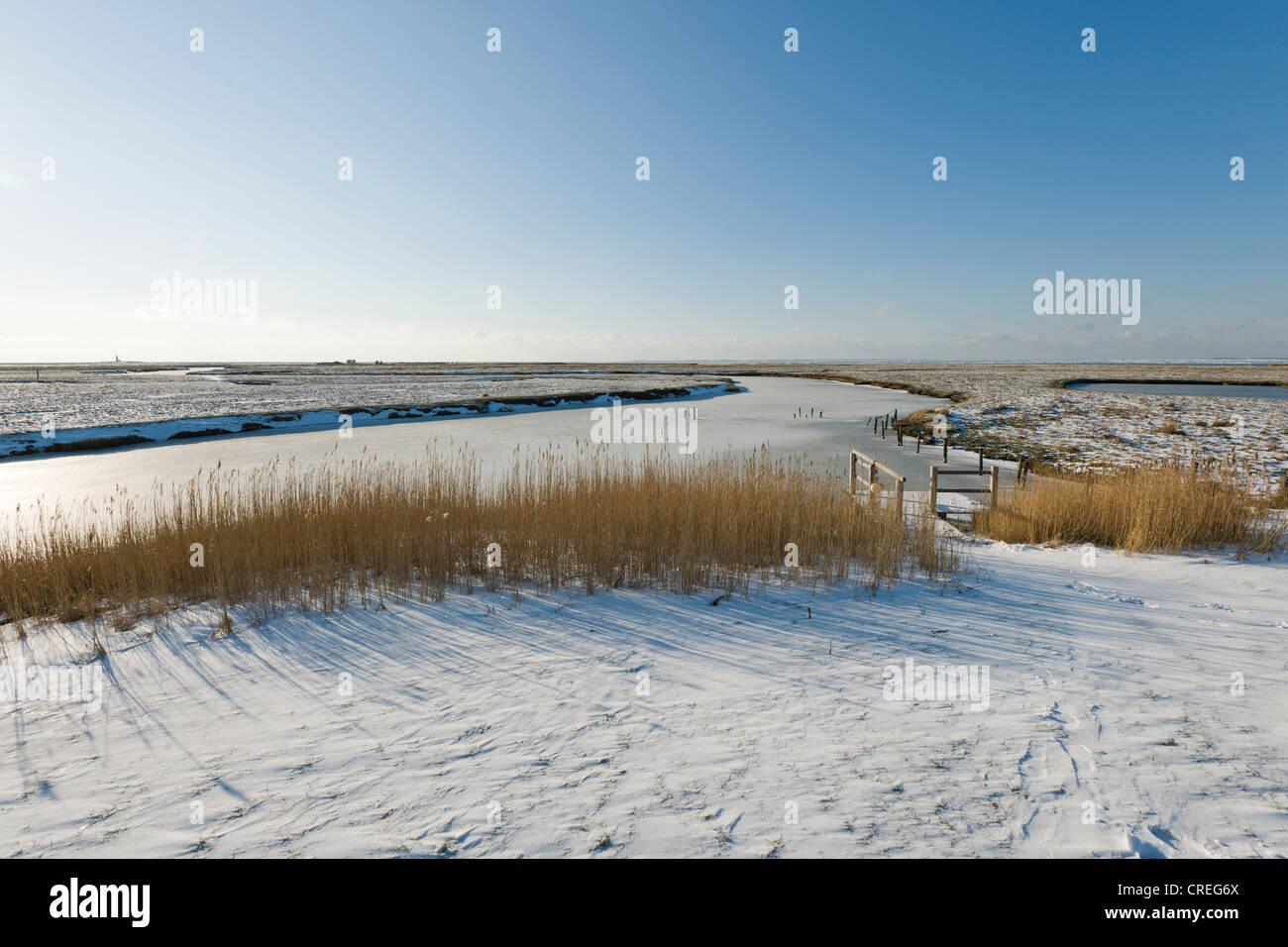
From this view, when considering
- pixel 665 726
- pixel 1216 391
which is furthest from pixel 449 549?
pixel 1216 391

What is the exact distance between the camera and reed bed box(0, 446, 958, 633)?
593 centimetres

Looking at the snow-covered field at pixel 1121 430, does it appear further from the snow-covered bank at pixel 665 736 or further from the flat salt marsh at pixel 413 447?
the snow-covered bank at pixel 665 736

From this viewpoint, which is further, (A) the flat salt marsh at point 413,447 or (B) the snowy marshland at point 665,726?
(A) the flat salt marsh at point 413,447

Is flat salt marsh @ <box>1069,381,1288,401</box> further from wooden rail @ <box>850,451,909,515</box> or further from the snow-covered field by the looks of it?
wooden rail @ <box>850,451,909,515</box>

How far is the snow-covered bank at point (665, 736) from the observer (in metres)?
2.55

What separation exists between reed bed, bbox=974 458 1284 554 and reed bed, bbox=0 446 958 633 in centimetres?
289

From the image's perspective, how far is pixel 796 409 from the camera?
40344 mm

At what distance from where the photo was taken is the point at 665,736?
11.0 feet

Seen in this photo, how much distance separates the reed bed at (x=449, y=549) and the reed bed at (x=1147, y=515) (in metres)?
2.89

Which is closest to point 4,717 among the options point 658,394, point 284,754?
point 284,754

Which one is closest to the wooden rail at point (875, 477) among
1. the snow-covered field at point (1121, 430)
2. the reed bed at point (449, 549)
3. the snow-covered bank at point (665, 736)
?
the reed bed at point (449, 549)

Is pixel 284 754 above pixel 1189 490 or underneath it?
underneath
